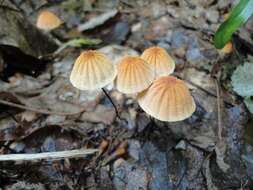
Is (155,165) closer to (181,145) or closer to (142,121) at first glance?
(181,145)

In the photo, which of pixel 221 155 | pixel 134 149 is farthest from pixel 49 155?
pixel 221 155

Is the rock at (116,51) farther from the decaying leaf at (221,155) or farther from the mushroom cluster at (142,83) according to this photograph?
the decaying leaf at (221,155)

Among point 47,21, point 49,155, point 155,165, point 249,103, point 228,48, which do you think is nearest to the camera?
point 49,155

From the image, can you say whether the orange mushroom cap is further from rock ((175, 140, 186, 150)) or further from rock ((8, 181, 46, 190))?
rock ((8, 181, 46, 190))

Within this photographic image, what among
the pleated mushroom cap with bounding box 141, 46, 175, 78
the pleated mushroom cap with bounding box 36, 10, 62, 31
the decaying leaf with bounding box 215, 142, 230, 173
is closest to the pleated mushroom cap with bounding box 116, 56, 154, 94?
the pleated mushroom cap with bounding box 141, 46, 175, 78

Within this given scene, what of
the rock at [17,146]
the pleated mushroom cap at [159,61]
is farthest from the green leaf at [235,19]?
the rock at [17,146]

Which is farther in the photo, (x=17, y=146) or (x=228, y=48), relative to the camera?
(x=228, y=48)
